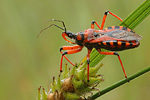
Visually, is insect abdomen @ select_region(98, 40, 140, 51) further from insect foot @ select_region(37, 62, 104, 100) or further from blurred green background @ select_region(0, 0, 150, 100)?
blurred green background @ select_region(0, 0, 150, 100)

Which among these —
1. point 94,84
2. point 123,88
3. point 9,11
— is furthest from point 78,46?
point 9,11

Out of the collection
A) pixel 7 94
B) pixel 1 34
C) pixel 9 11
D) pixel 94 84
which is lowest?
pixel 94 84

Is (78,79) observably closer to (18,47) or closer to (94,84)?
(94,84)

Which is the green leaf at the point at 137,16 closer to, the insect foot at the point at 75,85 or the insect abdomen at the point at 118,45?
the insect foot at the point at 75,85

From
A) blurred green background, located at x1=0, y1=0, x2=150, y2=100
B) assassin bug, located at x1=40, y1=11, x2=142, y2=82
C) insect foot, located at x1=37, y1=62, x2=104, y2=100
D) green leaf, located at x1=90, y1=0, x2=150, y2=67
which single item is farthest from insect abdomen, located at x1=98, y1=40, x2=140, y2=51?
blurred green background, located at x1=0, y1=0, x2=150, y2=100

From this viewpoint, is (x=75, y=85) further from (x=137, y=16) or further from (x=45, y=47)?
(x=45, y=47)

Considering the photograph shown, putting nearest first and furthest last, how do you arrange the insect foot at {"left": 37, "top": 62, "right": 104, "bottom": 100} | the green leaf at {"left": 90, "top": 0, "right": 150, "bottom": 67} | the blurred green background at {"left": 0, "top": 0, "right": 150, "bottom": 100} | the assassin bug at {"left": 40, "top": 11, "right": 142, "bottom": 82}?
the insect foot at {"left": 37, "top": 62, "right": 104, "bottom": 100} < the green leaf at {"left": 90, "top": 0, "right": 150, "bottom": 67} < the assassin bug at {"left": 40, "top": 11, "right": 142, "bottom": 82} < the blurred green background at {"left": 0, "top": 0, "right": 150, "bottom": 100}

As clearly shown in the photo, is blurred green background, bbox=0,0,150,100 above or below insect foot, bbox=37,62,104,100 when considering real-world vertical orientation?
above

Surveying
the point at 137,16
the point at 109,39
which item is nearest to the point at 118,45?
the point at 109,39
